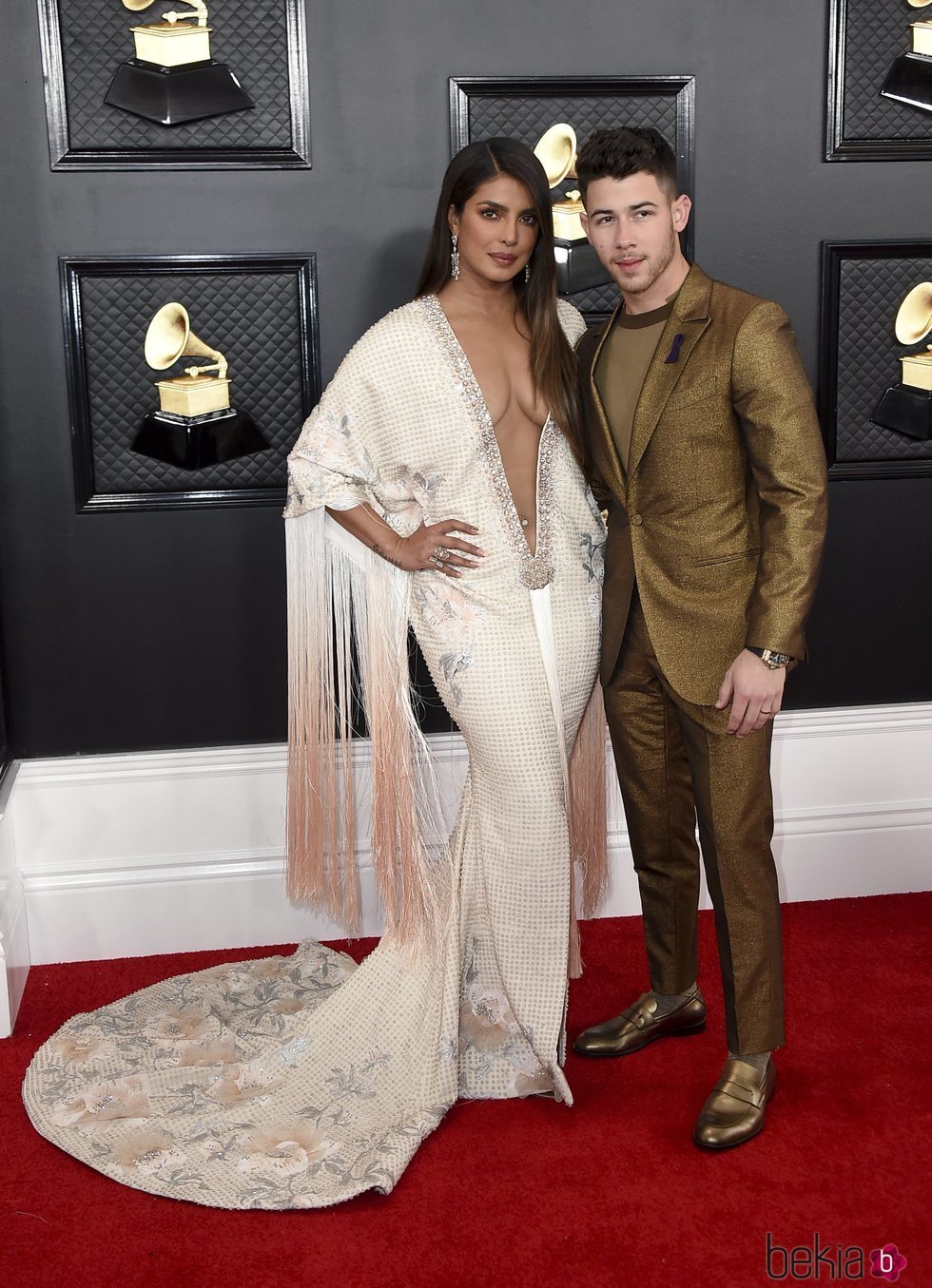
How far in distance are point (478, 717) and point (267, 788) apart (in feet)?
3.04

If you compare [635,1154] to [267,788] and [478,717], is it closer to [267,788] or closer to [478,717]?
[478,717]

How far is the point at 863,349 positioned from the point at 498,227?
4.29ft

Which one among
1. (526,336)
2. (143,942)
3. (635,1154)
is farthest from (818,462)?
(143,942)

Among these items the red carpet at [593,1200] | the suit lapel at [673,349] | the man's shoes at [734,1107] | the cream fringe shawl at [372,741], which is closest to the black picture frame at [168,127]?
the cream fringe shawl at [372,741]

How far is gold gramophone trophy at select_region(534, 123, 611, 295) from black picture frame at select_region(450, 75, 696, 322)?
0.04 meters

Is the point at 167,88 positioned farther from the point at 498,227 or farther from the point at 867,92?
the point at 867,92

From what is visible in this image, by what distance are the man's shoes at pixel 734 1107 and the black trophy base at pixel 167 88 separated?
237cm

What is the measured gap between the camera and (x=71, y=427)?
10.4 feet

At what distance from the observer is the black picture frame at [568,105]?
3.14 meters

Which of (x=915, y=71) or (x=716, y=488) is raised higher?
(x=915, y=71)

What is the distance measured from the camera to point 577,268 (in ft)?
10.8

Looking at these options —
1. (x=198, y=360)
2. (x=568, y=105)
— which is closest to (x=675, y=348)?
(x=568, y=105)

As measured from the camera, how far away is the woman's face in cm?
253

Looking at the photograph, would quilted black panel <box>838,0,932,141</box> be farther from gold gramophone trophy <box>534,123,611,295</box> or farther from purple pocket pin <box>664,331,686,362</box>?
purple pocket pin <box>664,331,686,362</box>
